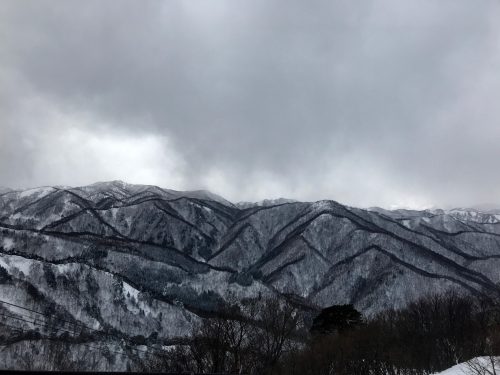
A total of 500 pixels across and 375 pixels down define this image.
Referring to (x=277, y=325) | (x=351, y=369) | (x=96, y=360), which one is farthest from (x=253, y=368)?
(x=96, y=360)

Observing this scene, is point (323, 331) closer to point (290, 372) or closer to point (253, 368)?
point (290, 372)

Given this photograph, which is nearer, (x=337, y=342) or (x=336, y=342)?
(x=337, y=342)

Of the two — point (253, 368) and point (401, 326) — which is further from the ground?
point (401, 326)

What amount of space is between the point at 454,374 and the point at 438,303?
65587mm

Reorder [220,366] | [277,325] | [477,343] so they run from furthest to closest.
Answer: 1. [477,343]
2. [277,325]
3. [220,366]

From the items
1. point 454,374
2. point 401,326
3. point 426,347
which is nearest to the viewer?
point 454,374

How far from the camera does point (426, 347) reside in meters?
80.7

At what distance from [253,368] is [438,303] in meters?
49.6

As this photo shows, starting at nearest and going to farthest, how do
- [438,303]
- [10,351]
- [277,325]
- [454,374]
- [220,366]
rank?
1. [454,374]
2. [220,366]
3. [277,325]
4. [438,303]
5. [10,351]

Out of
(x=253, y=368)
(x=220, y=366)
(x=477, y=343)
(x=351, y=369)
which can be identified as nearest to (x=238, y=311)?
(x=253, y=368)

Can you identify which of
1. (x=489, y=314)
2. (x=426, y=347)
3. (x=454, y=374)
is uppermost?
(x=489, y=314)

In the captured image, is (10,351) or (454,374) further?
(10,351)

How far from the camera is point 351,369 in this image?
7825 cm

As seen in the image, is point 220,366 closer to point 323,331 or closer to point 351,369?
point 351,369
